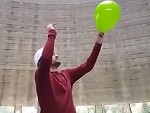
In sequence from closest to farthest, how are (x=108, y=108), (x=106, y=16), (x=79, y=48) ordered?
(x=106, y=16), (x=108, y=108), (x=79, y=48)

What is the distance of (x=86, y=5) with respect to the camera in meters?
3.17

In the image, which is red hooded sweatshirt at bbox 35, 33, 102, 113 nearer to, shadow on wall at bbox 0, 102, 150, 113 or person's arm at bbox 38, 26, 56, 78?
person's arm at bbox 38, 26, 56, 78

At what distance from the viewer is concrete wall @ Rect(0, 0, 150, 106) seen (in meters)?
2.76

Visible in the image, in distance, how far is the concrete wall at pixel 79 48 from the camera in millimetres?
2760

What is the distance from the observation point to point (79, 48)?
298cm

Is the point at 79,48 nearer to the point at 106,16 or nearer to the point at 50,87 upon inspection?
the point at 106,16

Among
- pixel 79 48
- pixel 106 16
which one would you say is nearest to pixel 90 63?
pixel 106 16

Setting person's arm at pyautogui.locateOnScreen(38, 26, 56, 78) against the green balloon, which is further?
the green balloon

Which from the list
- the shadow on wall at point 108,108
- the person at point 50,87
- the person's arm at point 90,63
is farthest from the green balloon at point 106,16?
the shadow on wall at point 108,108

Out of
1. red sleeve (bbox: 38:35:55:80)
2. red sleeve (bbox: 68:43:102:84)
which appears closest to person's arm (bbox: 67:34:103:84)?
red sleeve (bbox: 68:43:102:84)

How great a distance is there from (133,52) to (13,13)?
4.34ft

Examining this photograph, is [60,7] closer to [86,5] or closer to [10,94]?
[86,5]

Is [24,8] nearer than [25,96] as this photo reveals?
Result: No

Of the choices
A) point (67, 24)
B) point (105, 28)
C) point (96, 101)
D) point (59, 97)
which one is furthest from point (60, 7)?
point (59, 97)
